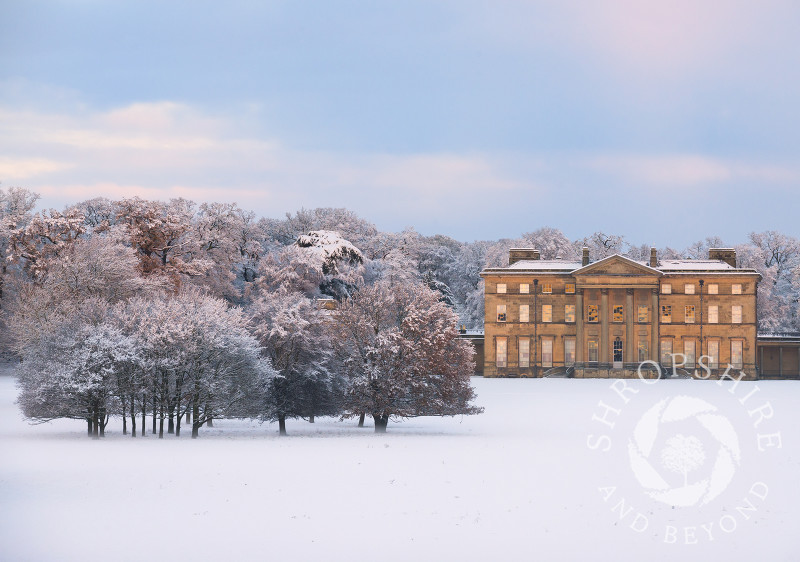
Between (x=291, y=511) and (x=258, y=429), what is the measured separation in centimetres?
2101

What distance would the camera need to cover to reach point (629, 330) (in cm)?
8338

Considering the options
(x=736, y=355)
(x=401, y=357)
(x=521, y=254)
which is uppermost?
(x=521, y=254)

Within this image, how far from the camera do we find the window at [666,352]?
271 ft

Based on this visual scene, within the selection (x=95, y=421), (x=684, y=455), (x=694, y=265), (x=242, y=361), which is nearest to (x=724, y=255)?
(x=694, y=265)

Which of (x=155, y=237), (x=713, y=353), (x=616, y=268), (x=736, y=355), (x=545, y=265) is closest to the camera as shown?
(x=155, y=237)

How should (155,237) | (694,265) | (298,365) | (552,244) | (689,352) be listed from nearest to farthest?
(298,365), (155,237), (689,352), (694,265), (552,244)

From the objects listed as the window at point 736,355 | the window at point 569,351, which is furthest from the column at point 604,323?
the window at point 736,355

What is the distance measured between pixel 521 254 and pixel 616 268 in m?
10.2

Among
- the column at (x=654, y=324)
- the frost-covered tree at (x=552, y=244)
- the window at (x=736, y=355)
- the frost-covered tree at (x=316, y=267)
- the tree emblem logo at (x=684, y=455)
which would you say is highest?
the frost-covered tree at (x=552, y=244)

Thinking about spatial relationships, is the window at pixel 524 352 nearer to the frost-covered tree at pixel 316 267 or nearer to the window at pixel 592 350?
the window at pixel 592 350

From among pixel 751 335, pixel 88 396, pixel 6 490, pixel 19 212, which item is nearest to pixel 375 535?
pixel 6 490

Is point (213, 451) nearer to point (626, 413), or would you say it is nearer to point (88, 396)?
point (88, 396)

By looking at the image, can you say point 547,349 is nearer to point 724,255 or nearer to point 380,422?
point 724,255

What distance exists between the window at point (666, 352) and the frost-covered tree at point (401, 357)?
49.8m
